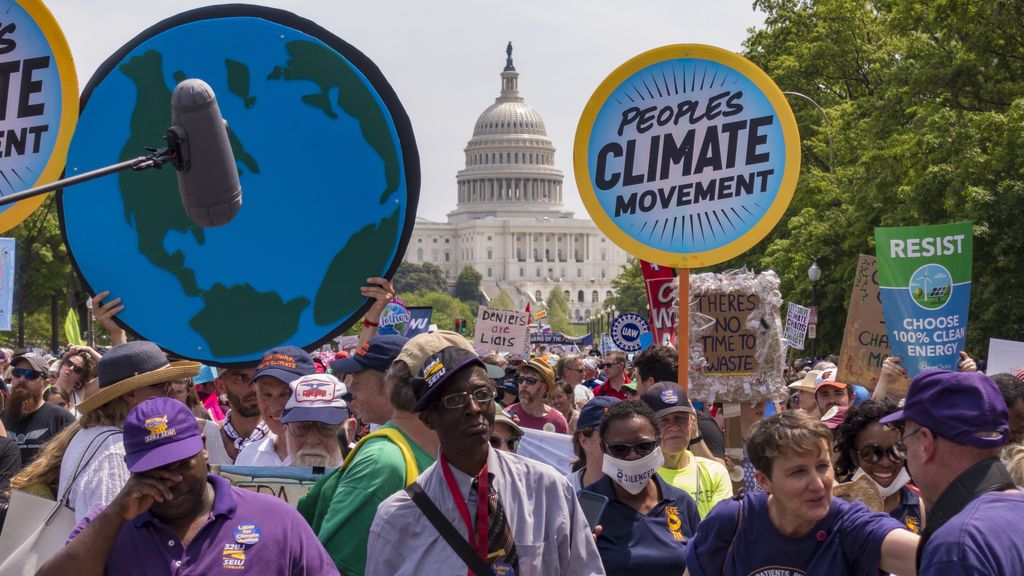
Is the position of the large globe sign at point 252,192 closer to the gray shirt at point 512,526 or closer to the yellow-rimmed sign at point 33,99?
the yellow-rimmed sign at point 33,99

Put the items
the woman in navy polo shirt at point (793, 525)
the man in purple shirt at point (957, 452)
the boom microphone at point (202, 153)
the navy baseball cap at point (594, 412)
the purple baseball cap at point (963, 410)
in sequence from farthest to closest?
the navy baseball cap at point (594, 412)
the boom microphone at point (202, 153)
the woman in navy polo shirt at point (793, 525)
the purple baseball cap at point (963, 410)
the man in purple shirt at point (957, 452)

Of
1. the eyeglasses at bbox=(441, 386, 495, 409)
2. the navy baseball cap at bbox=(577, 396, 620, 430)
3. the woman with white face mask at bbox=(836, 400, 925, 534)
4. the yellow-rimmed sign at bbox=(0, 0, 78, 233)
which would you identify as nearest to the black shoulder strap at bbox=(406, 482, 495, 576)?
the eyeglasses at bbox=(441, 386, 495, 409)

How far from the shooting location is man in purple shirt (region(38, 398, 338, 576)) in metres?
3.58

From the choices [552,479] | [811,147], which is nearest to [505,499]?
[552,479]

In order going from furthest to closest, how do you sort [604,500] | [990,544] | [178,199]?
1. [178,199]
2. [604,500]
3. [990,544]

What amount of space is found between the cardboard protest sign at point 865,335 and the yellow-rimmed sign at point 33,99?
585cm

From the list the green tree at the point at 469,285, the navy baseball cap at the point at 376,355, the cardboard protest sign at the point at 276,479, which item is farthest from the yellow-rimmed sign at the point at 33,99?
the green tree at the point at 469,285

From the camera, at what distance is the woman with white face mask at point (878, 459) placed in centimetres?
496

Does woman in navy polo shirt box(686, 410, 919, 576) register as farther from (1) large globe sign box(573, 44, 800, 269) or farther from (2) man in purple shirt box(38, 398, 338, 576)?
(1) large globe sign box(573, 44, 800, 269)

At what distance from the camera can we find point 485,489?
11.8 feet

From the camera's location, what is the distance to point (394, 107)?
618 centimetres

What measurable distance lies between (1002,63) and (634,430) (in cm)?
1847

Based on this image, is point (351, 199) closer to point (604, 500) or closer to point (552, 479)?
point (604, 500)

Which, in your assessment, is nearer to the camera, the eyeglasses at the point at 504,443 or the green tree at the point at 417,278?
the eyeglasses at the point at 504,443
